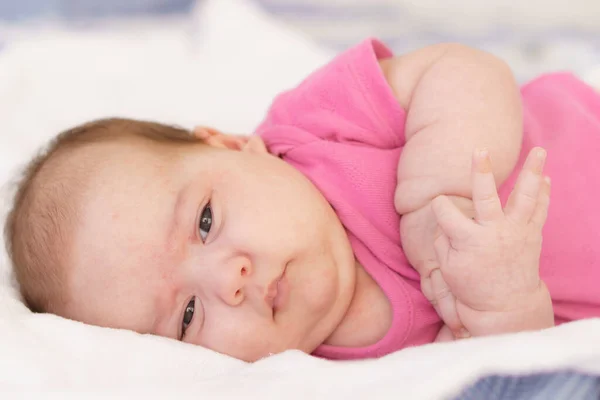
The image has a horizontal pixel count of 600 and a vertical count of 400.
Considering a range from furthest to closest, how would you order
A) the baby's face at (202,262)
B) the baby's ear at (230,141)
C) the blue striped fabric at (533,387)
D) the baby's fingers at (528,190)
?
1. the baby's ear at (230,141)
2. the baby's face at (202,262)
3. the baby's fingers at (528,190)
4. the blue striped fabric at (533,387)

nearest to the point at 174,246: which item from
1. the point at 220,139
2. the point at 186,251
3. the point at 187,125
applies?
the point at 186,251

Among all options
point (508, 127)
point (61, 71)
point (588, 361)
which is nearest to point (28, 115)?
point (61, 71)

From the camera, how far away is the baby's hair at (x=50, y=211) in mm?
1016

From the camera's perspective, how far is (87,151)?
3.59 feet

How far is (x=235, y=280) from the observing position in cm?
95

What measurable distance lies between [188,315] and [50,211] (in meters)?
0.27

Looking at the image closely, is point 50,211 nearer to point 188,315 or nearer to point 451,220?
point 188,315

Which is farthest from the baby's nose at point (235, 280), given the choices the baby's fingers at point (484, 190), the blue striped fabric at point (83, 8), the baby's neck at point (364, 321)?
the blue striped fabric at point (83, 8)

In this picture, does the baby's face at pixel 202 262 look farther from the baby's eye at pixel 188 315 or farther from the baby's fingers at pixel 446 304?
the baby's fingers at pixel 446 304

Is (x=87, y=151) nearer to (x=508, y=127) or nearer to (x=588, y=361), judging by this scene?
(x=508, y=127)

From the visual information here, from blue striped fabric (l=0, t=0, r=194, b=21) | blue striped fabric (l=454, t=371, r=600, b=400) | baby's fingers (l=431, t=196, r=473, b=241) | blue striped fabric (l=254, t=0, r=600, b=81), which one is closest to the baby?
baby's fingers (l=431, t=196, r=473, b=241)

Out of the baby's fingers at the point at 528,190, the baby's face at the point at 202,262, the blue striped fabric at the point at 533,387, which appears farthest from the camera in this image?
the baby's face at the point at 202,262

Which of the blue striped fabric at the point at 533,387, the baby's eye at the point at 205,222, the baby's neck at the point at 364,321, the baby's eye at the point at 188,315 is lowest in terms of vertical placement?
the baby's neck at the point at 364,321

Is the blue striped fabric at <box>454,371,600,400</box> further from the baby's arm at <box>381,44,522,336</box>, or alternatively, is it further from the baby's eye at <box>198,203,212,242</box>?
the baby's eye at <box>198,203,212,242</box>
